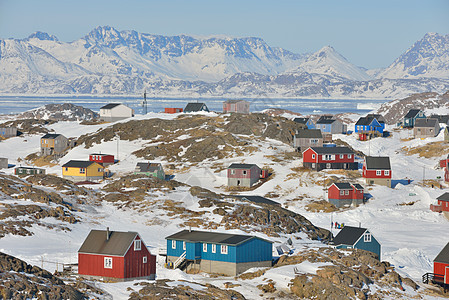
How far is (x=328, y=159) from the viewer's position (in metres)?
121

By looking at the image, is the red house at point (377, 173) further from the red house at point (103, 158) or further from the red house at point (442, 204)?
the red house at point (103, 158)

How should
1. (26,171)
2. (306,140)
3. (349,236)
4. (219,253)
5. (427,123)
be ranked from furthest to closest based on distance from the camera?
(427,123)
(306,140)
(26,171)
(349,236)
(219,253)

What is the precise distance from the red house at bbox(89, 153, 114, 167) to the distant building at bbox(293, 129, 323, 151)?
107ft

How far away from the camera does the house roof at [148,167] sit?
4774 inches

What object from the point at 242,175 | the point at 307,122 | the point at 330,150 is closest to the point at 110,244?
the point at 242,175

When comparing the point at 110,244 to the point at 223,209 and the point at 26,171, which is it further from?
the point at 26,171

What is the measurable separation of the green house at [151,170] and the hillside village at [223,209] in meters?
0.25

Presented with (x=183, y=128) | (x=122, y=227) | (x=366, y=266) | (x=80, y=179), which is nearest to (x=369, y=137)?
(x=183, y=128)

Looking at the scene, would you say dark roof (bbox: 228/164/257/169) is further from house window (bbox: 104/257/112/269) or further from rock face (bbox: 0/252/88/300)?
rock face (bbox: 0/252/88/300)

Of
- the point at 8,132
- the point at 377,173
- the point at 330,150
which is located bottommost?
the point at 377,173

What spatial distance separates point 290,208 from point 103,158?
1694 inches

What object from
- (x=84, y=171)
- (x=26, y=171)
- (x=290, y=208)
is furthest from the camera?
(x=26, y=171)

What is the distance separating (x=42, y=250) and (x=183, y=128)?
88543mm

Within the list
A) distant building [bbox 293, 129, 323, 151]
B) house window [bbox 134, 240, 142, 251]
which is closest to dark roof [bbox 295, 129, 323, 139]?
distant building [bbox 293, 129, 323, 151]
